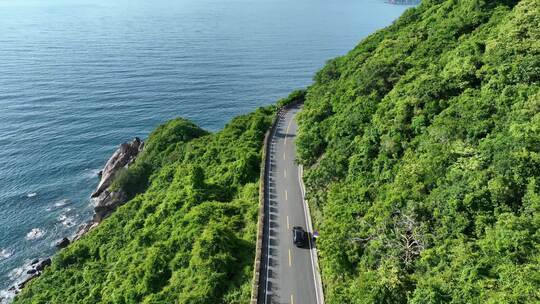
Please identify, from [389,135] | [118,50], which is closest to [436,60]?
[389,135]

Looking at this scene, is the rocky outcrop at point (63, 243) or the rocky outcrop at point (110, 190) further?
the rocky outcrop at point (110, 190)

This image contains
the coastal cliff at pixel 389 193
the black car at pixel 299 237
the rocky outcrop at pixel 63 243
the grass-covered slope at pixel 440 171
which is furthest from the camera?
the rocky outcrop at pixel 63 243

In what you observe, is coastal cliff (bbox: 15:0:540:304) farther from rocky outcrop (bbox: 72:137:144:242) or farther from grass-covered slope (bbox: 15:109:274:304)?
rocky outcrop (bbox: 72:137:144:242)

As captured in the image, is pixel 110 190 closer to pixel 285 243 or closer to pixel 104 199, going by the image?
pixel 104 199

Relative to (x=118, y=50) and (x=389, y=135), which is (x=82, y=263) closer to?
(x=389, y=135)

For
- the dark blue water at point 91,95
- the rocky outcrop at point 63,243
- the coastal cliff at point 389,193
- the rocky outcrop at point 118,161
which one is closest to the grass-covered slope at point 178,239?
the coastal cliff at point 389,193

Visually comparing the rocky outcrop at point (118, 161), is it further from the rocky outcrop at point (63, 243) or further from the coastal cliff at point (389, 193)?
the rocky outcrop at point (63, 243)
